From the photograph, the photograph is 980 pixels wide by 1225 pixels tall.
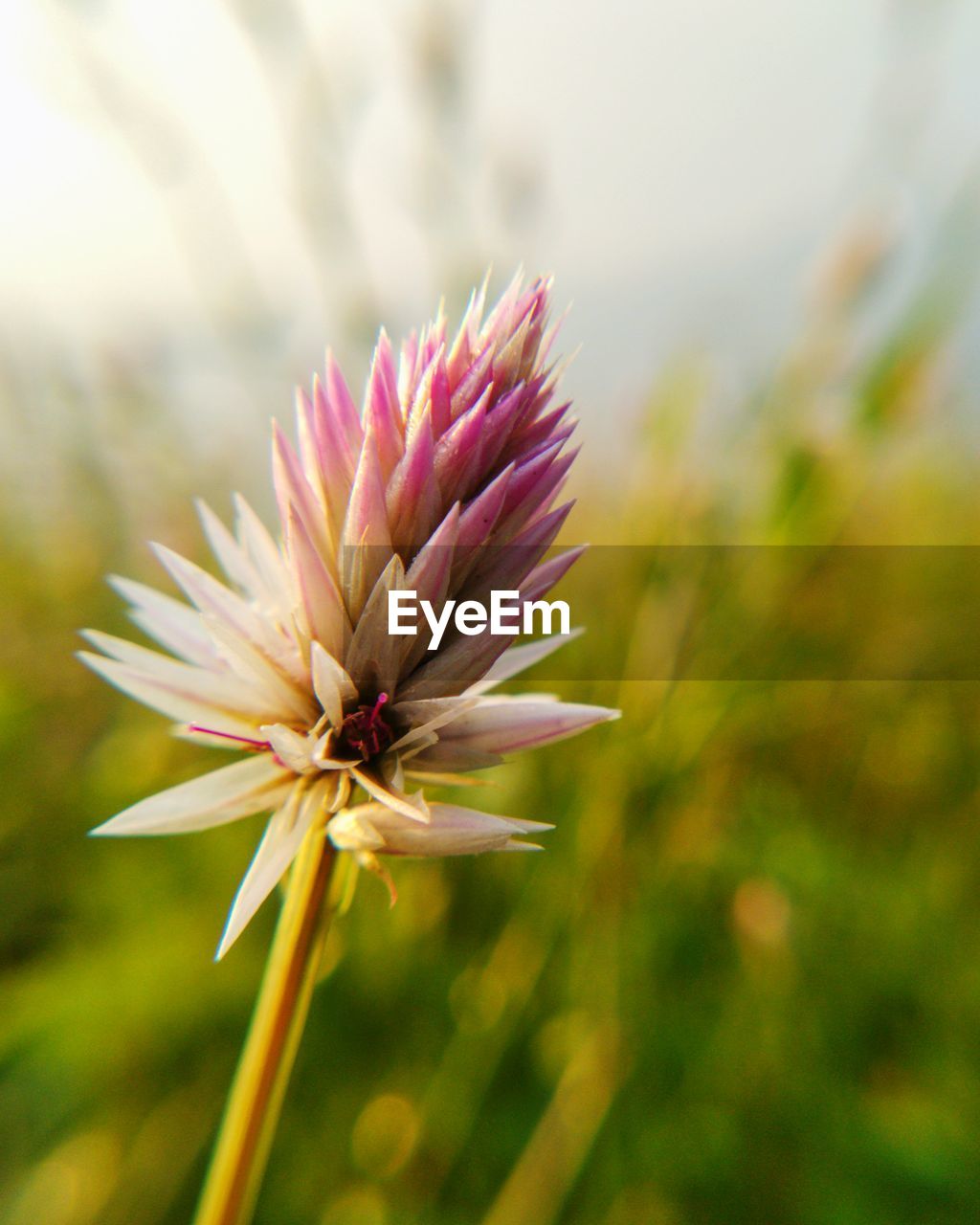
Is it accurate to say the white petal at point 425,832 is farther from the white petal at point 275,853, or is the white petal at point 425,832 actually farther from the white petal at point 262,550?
the white petal at point 262,550

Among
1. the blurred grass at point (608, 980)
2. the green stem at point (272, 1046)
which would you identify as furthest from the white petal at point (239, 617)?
the blurred grass at point (608, 980)

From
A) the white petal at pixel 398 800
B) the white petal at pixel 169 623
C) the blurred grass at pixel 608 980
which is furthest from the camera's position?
the blurred grass at pixel 608 980

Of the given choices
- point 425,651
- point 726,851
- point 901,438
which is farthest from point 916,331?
point 425,651

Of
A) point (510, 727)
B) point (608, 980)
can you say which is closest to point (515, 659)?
point (510, 727)

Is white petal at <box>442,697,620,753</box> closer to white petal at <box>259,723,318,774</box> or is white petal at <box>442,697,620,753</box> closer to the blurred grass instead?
white petal at <box>259,723,318,774</box>

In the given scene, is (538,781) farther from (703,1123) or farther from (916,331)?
(916,331)

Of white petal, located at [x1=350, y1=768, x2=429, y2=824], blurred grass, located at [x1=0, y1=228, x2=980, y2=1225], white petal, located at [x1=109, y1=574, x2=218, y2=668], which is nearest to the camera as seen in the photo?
white petal, located at [x1=350, y1=768, x2=429, y2=824]

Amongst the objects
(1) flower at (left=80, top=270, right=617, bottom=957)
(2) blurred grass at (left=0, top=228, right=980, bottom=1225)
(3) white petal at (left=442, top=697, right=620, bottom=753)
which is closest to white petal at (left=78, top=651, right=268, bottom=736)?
(1) flower at (left=80, top=270, right=617, bottom=957)

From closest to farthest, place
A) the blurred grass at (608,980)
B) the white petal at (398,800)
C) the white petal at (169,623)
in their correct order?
the white petal at (398,800)
the white petal at (169,623)
the blurred grass at (608,980)

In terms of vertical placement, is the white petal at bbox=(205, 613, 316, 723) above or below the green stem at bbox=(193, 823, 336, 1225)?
above
